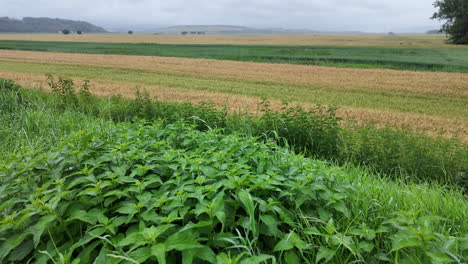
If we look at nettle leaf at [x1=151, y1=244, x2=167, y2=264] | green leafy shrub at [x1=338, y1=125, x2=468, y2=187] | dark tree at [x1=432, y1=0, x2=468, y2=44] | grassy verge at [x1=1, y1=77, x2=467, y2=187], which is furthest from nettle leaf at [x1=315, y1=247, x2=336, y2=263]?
dark tree at [x1=432, y1=0, x2=468, y2=44]

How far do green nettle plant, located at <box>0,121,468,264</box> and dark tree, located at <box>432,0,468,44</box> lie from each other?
54.8m

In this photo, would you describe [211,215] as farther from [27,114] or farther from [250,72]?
[250,72]

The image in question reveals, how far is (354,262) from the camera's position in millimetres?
2197

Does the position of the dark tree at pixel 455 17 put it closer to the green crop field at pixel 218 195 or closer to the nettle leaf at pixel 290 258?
the green crop field at pixel 218 195

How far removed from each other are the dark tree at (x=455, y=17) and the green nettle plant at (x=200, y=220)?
5481 cm

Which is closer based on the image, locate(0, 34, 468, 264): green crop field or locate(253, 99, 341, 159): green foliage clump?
locate(0, 34, 468, 264): green crop field

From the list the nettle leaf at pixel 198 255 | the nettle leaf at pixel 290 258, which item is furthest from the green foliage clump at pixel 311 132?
the nettle leaf at pixel 198 255

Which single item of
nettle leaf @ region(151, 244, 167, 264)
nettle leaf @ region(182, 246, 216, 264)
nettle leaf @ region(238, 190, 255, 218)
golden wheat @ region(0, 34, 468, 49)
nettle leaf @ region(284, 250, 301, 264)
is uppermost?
golden wheat @ region(0, 34, 468, 49)

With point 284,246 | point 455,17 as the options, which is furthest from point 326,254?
point 455,17

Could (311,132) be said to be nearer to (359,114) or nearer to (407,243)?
(407,243)

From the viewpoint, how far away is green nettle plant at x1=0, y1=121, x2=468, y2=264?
2.06 m

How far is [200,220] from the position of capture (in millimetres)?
2346

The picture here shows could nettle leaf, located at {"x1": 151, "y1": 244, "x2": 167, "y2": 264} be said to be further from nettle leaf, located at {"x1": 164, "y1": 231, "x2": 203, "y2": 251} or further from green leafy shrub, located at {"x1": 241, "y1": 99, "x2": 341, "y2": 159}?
green leafy shrub, located at {"x1": 241, "y1": 99, "x2": 341, "y2": 159}

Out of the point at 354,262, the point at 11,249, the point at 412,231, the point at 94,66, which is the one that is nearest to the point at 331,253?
the point at 354,262
